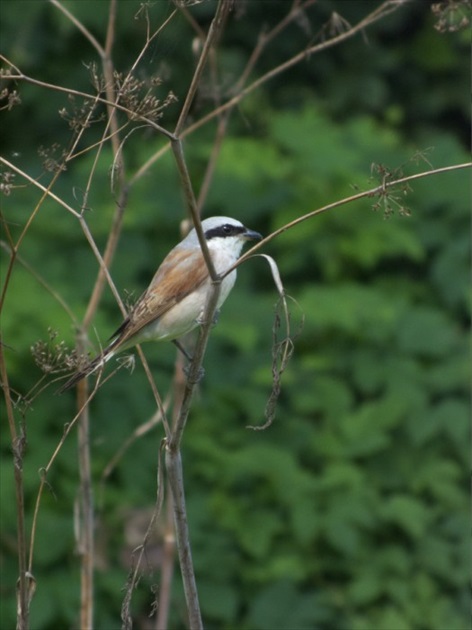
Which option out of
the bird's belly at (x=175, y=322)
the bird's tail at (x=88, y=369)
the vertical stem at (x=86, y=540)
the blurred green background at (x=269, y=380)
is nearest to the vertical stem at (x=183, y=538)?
the bird's tail at (x=88, y=369)

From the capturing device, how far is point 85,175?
5.57m

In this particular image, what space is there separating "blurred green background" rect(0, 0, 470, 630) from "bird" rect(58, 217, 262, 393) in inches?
50.2

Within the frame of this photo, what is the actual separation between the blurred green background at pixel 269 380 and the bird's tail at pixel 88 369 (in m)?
1.57

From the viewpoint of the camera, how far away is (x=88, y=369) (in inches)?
97.3

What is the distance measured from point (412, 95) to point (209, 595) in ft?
14.4

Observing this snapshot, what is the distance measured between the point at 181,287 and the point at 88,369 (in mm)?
995

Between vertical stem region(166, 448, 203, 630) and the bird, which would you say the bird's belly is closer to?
the bird

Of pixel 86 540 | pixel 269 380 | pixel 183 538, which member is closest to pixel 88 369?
pixel 183 538

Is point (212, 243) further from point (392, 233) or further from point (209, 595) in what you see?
point (392, 233)

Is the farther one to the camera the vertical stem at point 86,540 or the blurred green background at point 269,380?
the blurred green background at point 269,380

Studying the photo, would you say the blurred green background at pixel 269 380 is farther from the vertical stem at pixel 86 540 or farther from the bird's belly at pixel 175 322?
the vertical stem at pixel 86 540

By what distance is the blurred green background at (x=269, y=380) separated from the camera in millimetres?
4906

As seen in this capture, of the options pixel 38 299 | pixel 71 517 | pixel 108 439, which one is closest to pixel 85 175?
pixel 38 299

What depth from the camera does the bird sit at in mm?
3318
